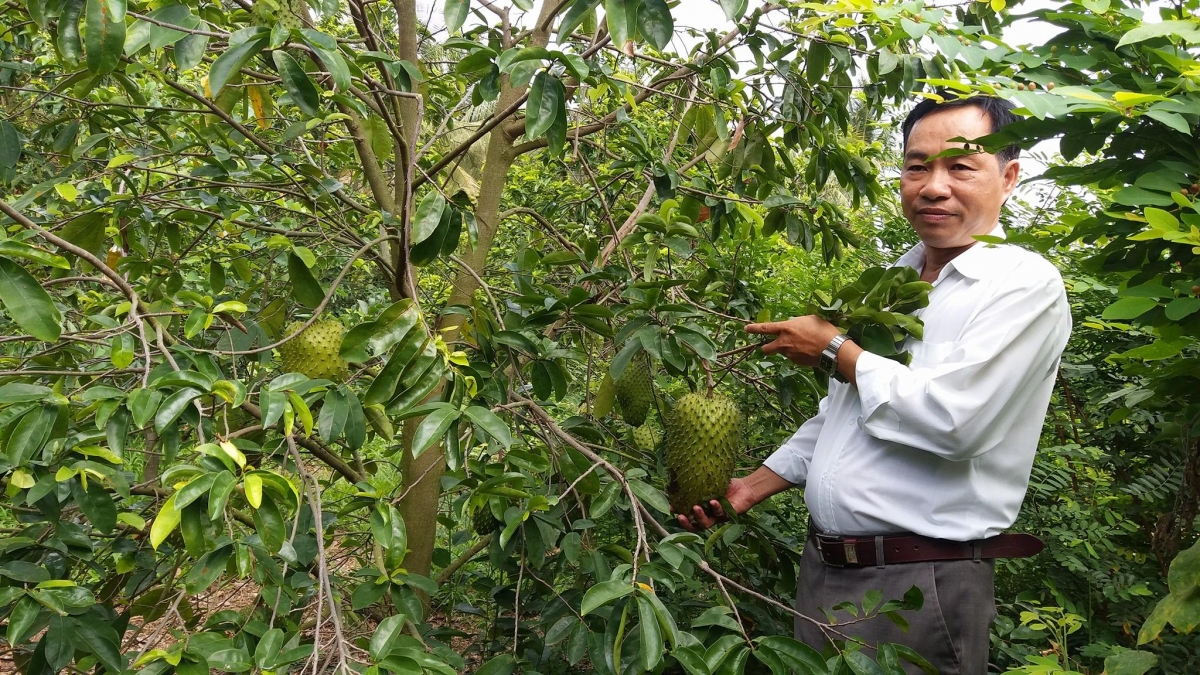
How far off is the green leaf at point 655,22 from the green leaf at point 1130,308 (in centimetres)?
87

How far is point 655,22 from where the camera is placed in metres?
1.43

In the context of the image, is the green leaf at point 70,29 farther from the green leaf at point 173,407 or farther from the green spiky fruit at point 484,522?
the green spiky fruit at point 484,522

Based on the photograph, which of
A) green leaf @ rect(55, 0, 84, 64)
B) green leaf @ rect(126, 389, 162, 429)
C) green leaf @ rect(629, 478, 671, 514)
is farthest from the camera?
green leaf @ rect(629, 478, 671, 514)

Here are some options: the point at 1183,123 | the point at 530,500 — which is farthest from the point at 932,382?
the point at 530,500

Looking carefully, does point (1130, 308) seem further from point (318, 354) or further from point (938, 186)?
point (318, 354)

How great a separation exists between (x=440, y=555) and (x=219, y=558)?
4.27ft

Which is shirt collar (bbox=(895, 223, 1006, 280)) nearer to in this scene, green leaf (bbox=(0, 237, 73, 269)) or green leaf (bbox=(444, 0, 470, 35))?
green leaf (bbox=(444, 0, 470, 35))

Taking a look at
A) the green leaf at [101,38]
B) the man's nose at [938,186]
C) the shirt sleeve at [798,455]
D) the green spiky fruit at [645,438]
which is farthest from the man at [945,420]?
the green leaf at [101,38]

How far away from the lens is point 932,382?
1.62 m

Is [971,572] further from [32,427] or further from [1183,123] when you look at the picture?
[32,427]

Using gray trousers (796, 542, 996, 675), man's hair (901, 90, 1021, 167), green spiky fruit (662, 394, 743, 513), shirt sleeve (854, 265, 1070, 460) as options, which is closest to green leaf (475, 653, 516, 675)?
green spiky fruit (662, 394, 743, 513)

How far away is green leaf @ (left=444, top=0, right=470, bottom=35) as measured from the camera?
1.79 metres

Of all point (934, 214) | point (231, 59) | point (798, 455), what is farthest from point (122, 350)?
point (934, 214)

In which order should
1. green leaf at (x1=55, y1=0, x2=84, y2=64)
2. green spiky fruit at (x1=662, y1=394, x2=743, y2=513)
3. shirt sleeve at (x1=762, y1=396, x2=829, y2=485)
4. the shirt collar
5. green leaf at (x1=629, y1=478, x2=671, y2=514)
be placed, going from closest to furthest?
1. green leaf at (x1=55, y1=0, x2=84, y2=64)
2. green leaf at (x1=629, y1=478, x2=671, y2=514)
3. the shirt collar
4. green spiky fruit at (x1=662, y1=394, x2=743, y2=513)
5. shirt sleeve at (x1=762, y1=396, x2=829, y2=485)
